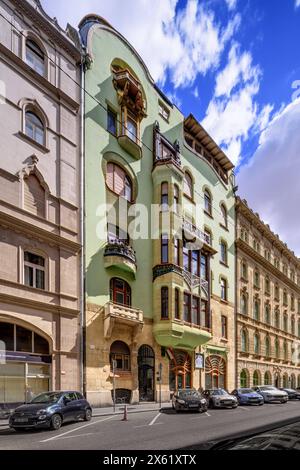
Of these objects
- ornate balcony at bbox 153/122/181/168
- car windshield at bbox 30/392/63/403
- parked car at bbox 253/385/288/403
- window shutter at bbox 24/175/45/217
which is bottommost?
parked car at bbox 253/385/288/403

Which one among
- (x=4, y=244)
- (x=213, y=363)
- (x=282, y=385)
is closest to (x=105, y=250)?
(x=4, y=244)

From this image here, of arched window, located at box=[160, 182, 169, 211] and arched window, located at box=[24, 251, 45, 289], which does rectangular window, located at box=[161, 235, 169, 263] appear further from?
arched window, located at box=[24, 251, 45, 289]

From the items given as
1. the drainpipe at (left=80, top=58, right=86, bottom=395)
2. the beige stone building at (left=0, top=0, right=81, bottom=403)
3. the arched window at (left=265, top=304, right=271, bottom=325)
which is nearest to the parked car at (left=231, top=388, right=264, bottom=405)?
the drainpipe at (left=80, top=58, right=86, bottom=395)

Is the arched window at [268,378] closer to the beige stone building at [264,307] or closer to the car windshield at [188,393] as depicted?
the beige stone building at [264,307]

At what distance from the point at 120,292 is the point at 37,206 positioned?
8.37 metres

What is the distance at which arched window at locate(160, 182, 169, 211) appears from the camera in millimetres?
33153

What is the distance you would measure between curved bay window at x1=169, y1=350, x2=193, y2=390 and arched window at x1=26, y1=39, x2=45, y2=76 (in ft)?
63.7

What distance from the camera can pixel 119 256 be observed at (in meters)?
28.1

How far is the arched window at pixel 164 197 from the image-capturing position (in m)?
33.2

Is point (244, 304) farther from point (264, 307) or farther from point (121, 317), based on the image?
point (121, 317)

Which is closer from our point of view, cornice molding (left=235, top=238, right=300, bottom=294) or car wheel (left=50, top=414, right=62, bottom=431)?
car wheel (left=50, top=414, right=62, bottom=431)

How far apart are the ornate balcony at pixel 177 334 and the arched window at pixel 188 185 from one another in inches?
414

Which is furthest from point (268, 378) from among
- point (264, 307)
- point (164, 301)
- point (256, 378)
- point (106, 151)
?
point (106, 151)

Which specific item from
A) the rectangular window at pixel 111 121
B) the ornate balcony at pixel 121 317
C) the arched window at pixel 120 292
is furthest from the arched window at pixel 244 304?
the rectangular window at pixel 111 121
